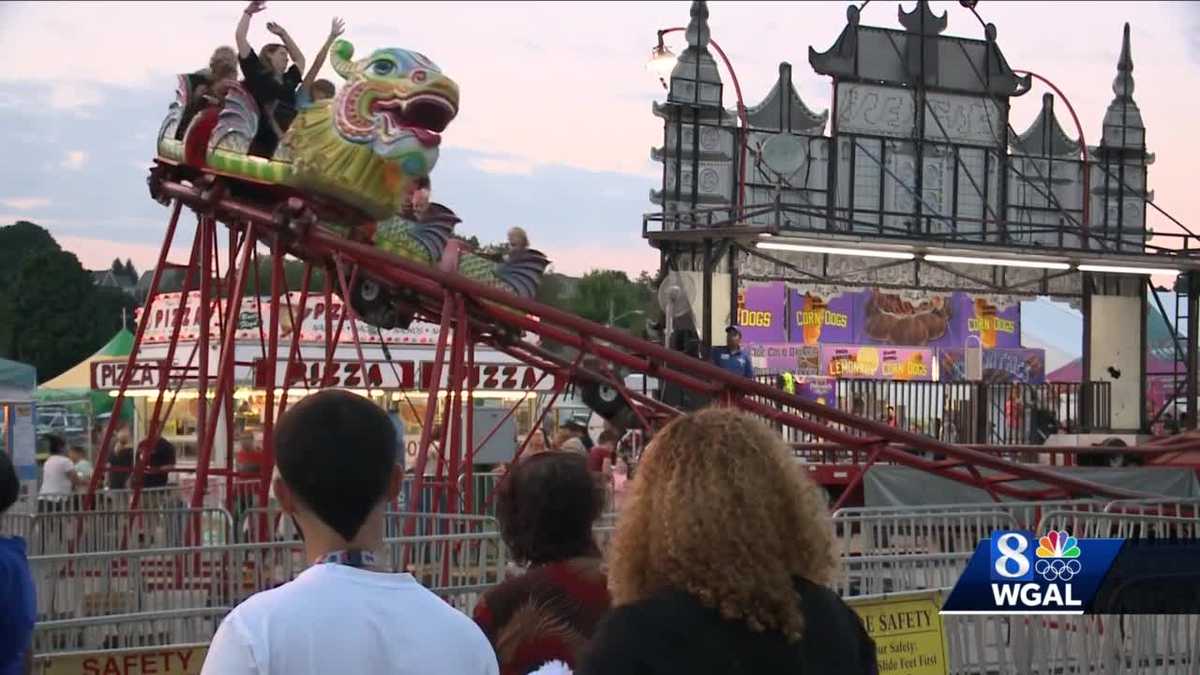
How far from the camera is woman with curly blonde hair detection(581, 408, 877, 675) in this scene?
10.1ft

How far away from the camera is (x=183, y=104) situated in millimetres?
13938

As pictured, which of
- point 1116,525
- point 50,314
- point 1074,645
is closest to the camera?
point 1074,645

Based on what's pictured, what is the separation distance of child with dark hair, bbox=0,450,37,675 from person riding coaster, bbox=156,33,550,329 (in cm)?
843

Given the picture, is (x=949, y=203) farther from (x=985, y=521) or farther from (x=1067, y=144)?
(x=985, y=521)

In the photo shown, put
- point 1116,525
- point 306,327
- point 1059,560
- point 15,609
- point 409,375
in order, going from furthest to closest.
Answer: point 306,327
point 409,375
point 1116,525
point 1059,560
point 15,609

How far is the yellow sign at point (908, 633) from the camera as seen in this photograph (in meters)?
6.50

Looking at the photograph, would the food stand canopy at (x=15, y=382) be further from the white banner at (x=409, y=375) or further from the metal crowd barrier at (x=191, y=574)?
the metal crowd barrier at (x=191, y=574)

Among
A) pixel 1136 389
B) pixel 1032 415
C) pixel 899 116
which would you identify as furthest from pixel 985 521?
pixel 1136 389

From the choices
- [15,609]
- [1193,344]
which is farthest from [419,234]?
[1193,344]

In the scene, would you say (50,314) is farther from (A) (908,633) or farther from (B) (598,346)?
(A) (908,633)

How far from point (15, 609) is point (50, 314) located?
64244mm

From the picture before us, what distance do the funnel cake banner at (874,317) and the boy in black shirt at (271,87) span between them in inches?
468

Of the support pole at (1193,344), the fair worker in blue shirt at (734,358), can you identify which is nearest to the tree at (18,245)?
the support pole at (1193,344)

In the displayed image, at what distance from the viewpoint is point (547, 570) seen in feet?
13.7
